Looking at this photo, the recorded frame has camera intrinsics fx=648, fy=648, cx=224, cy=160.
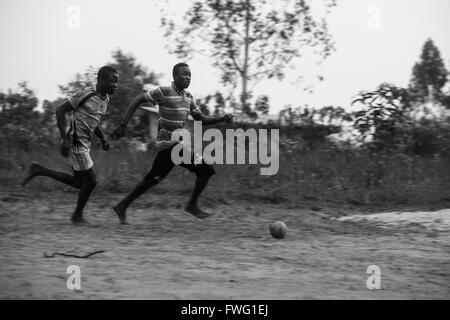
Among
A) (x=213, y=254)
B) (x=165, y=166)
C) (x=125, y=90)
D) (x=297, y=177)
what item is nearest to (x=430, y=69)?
(x=125, y=90)

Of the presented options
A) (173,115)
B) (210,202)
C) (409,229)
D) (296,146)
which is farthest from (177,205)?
(296,146)

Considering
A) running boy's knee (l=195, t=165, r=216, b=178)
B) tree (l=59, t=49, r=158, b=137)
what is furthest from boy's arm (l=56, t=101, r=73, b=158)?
tree (l=59, t=49, r=158, b=137)

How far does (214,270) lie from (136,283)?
2.52 ft

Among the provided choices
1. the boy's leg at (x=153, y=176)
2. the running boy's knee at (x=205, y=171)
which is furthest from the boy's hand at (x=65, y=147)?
the running boy's knee at (x=205, y=171)

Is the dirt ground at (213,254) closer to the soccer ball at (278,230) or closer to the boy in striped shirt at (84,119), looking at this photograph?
the soccer ball at (278,230)

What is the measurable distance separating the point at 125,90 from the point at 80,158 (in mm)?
8650

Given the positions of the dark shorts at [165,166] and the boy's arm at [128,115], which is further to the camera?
the dark shorts at [165,166]

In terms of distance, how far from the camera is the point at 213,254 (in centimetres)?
580

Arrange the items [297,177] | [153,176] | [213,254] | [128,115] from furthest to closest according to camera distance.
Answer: [297,177] < [153,176] < [128,115] < [213,254]

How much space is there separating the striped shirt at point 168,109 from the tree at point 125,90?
676 centimetres

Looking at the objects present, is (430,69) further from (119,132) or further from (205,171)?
(119,132)

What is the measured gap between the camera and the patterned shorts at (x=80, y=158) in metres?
7.02

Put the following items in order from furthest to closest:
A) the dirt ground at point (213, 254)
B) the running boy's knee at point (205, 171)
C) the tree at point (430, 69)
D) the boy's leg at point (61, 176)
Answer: the tree at point (430, 69) → the running boy's knee at point (205, 171) → the boy's leg at point (61, 176) → the dirt ground at point (213, 254)

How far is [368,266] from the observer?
5402 millimetres
